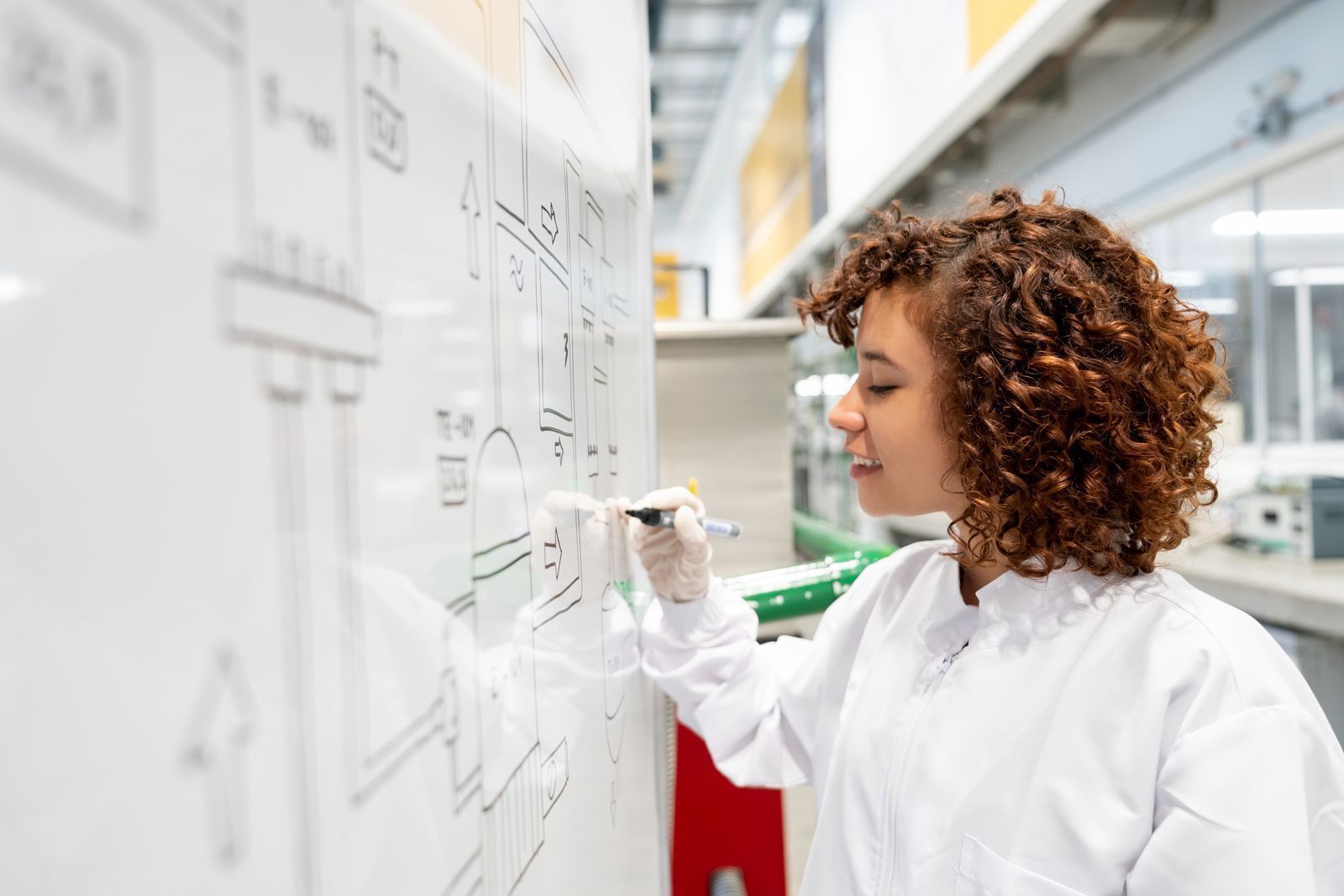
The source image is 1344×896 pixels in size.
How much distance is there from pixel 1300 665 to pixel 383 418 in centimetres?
292

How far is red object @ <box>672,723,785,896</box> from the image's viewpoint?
1332 millimetres

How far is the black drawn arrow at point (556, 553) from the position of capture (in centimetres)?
49

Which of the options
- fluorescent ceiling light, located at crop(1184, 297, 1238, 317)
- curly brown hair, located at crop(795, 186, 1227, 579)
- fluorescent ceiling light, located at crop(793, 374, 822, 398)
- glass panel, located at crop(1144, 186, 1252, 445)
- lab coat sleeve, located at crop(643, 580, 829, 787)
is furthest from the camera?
fluorescent ceiling light, located at crop(793, 374, 822, 398)

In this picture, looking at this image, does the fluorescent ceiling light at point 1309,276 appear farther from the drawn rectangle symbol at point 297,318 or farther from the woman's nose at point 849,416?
the drawn rectangle symbol at point 297,318

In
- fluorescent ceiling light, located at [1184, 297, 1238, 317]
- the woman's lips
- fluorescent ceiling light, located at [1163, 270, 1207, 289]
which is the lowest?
the woman's lips

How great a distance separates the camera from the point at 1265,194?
268 centimetres

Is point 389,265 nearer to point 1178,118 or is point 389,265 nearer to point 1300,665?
point 1300,665

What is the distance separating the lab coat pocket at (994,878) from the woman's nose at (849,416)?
369mm

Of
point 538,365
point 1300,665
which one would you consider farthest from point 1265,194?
point 538,365

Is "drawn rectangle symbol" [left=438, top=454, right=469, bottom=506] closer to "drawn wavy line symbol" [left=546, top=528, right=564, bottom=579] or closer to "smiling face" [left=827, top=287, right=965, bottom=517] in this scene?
"drawn wavy line symbol" [left=546, top=528, right=564, bottom=579]

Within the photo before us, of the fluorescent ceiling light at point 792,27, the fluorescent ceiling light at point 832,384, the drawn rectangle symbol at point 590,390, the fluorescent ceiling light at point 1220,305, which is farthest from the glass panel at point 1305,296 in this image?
the drawn rectangle symbol at point 590,390

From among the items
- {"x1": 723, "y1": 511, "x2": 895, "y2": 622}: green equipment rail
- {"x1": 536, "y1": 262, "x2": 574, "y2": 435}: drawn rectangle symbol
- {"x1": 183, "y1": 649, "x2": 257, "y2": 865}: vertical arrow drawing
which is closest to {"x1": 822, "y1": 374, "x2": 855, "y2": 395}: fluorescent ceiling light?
{"x1": 723, "y1": 511, "x2": 895, "y2": 622}: green equipment rail

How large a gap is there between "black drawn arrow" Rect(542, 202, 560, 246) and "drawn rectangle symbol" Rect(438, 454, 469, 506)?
7.5 inches

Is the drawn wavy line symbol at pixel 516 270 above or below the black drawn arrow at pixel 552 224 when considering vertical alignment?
below
